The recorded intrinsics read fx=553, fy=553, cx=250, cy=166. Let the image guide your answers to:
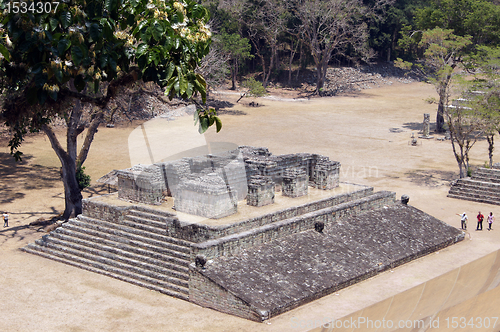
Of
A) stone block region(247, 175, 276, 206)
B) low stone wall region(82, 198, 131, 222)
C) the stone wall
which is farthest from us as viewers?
the stone wall

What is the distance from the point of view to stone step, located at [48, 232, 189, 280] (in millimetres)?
15633

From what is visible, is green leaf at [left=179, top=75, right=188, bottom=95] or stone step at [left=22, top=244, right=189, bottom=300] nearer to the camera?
green leaf at [left=179, top=75, right=188, bottom=95]

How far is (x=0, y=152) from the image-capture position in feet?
110

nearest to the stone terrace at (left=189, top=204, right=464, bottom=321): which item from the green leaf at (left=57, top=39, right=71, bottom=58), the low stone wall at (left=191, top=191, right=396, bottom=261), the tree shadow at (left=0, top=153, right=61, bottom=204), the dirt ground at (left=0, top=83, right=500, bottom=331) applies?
the low stone wall at (left=191, top=191, right=396, bottom=261)

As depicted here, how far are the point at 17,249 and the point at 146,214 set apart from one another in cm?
488

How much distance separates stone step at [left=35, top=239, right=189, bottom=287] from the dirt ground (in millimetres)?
535

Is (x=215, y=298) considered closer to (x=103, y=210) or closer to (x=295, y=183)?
(x=103, y=210)

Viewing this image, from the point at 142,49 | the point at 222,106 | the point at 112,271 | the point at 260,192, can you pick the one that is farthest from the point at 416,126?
the point at 142,49

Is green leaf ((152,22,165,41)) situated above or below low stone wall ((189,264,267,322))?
above

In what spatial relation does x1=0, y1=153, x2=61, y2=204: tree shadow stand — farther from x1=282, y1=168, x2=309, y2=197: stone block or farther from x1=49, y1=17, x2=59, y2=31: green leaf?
x1=49, y1=17, x2=59, y2=31: green leaf

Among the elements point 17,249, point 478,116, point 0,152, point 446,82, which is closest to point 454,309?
point 17,249

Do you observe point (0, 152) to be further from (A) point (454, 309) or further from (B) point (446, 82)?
(A) point (454, 309)

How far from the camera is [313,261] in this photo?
53.6 ft

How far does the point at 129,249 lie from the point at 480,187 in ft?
56.5
